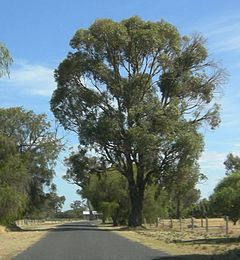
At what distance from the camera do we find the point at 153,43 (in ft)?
177

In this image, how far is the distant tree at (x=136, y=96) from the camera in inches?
2092

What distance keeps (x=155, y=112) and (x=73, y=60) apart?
401 inches

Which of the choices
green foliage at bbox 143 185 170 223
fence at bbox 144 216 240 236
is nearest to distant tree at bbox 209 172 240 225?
fence at bbox 144 216 240 236

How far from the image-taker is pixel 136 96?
54969 mm

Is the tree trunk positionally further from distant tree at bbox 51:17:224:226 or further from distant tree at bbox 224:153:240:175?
distant tree at bbox 224:153:240:175

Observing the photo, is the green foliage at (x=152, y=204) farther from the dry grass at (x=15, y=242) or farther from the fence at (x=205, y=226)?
the dry grass at (x=15, y=242)

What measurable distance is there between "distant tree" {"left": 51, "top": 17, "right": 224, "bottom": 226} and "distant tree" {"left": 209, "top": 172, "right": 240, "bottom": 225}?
19.4 meters

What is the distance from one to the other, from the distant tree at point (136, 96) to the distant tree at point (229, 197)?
1939 centimetres

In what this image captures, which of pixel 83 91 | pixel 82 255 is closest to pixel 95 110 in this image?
pixel 83 91

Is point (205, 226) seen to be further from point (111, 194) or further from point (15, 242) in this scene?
point (15, 242)

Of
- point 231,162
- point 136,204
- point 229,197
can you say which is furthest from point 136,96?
point 231,162

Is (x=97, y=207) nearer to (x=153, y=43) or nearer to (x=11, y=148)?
(x=11, y=148)

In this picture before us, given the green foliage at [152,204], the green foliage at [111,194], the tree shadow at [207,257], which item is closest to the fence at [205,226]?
the green foliage at [152,204]

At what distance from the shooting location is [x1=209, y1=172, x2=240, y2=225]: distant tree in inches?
1179
